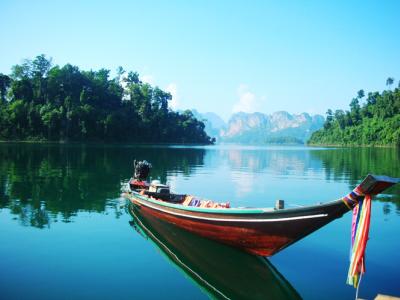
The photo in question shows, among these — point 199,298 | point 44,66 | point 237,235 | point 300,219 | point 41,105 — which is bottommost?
point 199,298

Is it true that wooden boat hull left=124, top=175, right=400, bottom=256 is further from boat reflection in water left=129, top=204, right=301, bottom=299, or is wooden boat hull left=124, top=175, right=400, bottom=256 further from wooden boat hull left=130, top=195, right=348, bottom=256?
boat reflection in water left=129, top=204, right=301, bottom=299

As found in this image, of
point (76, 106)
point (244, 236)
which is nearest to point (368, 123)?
point (76, 106)

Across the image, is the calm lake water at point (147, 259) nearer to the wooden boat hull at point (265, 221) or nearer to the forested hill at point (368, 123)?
the wooden boat hull at point (265, 221)

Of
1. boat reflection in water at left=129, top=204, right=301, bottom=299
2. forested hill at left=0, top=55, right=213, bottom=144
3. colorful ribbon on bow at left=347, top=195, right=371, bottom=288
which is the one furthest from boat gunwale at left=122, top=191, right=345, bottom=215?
forested hill at left=0, top=55, right=213, bottom=144

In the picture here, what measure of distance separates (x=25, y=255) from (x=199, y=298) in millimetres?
5910

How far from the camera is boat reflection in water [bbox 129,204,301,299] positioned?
31.1 ft

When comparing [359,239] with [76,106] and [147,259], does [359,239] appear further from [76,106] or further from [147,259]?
[76,106]

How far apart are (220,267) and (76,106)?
88675 millimetres

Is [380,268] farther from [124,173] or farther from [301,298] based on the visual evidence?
[124,173]

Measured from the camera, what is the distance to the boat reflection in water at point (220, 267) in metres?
9.48

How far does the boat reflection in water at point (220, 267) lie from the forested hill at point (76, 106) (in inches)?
3109

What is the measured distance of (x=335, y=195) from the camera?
23.6 meters

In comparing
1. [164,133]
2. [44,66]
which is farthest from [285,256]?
[164,133]

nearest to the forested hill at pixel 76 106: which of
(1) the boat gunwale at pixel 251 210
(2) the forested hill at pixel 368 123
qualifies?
(2) the forested hill at pixel 368 123
